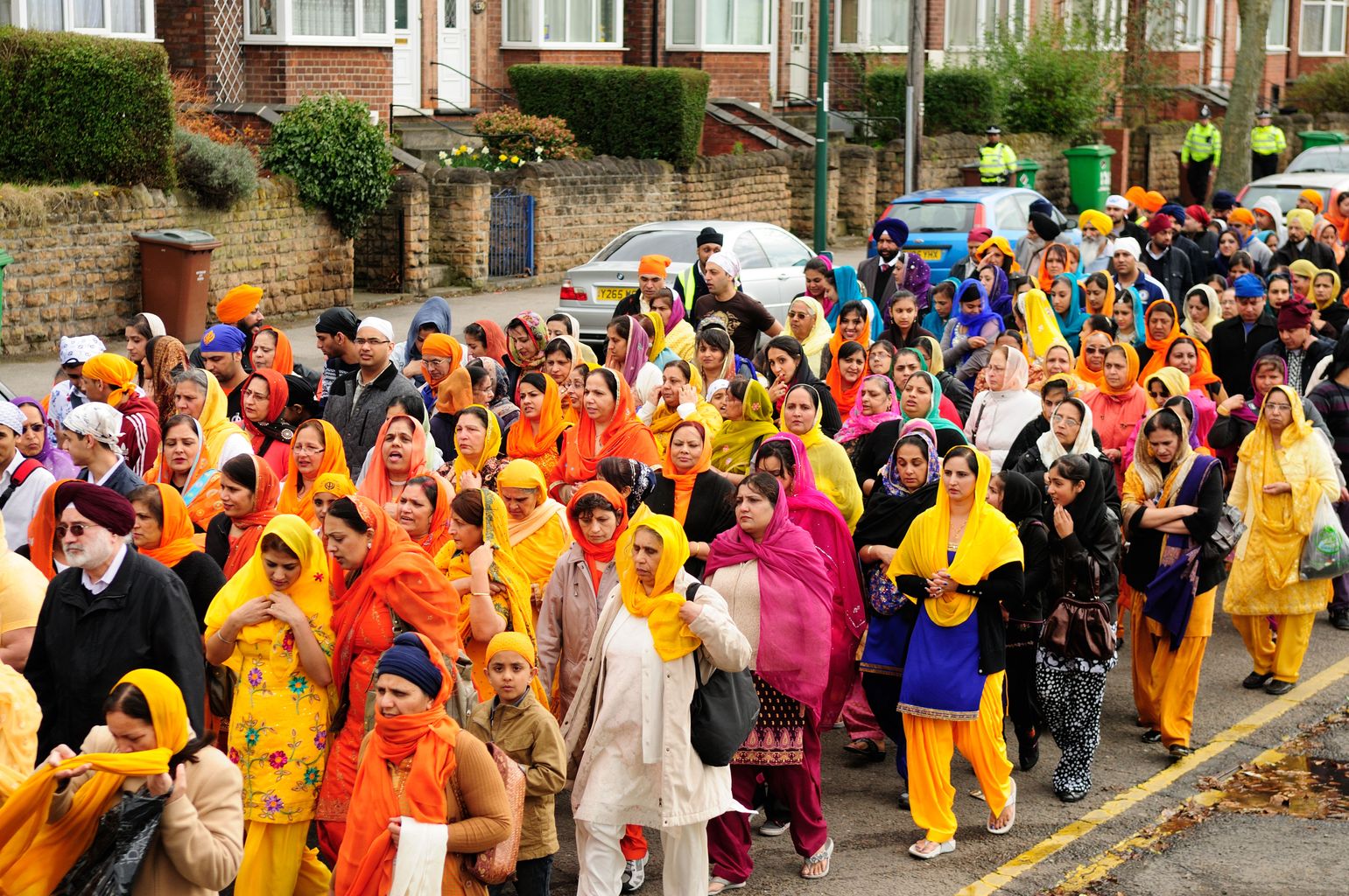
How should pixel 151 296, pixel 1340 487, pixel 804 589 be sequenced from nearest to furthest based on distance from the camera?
pixel 804 589, pixel 1340 487, pixel 151 296

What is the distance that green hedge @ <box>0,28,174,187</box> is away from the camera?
1739cm

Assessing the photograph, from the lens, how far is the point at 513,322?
1118cm

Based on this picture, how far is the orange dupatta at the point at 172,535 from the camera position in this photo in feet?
22.0

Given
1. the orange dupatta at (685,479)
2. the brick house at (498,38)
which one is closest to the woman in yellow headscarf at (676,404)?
the orange dupatta at (685,479)

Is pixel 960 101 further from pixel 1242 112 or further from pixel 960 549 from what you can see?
pixel 960 549

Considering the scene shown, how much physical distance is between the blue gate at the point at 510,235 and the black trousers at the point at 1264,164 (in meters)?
17.2

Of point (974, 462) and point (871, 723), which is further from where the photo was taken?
point (871, 723)

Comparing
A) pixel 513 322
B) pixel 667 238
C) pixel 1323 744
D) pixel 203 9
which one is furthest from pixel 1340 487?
pixel 203 9

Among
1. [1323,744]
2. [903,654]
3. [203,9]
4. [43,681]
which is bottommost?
[1323,744]

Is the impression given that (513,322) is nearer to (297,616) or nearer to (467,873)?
(297,616)

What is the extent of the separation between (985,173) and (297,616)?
23.8m

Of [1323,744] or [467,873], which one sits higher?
[467,873]

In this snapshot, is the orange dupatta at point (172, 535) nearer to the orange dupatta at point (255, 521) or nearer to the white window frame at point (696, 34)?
the orange dupatta at point (255, 521)

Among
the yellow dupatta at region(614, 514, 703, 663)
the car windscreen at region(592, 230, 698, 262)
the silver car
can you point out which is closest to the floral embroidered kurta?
the yellow dupatta at region(614, 514, 703, 663)
